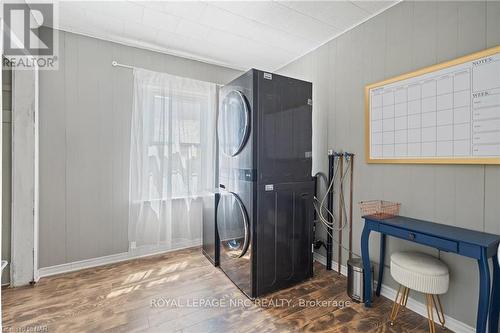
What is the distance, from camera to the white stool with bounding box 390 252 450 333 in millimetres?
1581

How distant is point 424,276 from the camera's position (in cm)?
160

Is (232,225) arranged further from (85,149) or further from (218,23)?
(218,23)

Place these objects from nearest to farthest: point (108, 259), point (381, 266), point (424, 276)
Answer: point (424, 276) → point (381, 266) → point (108, 259)

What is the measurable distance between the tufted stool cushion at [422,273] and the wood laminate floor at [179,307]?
382mm

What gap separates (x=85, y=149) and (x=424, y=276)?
319 cm

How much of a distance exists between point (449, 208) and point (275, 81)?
64.8 inches

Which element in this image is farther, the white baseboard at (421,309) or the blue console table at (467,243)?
the white baseboard at (421,309)

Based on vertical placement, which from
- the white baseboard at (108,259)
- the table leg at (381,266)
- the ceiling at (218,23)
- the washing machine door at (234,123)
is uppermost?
the ceiling at (218,23)

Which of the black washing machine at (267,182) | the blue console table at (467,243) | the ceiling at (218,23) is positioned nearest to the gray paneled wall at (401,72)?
the blue console table at (467,243)

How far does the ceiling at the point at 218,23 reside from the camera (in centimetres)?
210

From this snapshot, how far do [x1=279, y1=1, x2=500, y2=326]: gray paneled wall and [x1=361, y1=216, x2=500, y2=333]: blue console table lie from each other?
0.50ft

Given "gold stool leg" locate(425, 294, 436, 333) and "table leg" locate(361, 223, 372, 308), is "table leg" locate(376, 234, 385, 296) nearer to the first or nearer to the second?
"table leg" locate(361, 223, 372, 308)

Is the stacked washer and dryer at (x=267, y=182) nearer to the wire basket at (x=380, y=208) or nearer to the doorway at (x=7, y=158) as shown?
the wire basket at (x=380, y=208)

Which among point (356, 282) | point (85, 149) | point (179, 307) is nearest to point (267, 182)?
point (356, 282)
